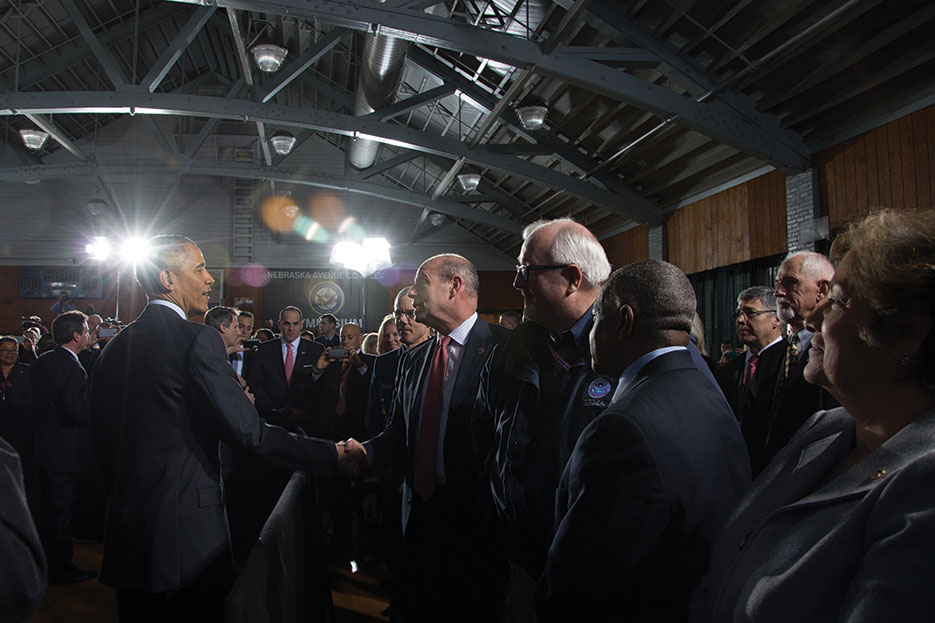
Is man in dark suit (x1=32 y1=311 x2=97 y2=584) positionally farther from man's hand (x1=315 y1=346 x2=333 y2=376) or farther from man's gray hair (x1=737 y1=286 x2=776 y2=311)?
man's gray hair (x1=737 y1=286 x2=776 y2=311)

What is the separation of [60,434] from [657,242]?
949 centimetres

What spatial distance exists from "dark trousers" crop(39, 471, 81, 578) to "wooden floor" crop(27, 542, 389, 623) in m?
0.18

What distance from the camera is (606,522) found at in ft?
3.66

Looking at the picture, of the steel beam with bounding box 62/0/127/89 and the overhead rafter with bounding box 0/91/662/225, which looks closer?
the steel beam with bounding box 62/0/127/89

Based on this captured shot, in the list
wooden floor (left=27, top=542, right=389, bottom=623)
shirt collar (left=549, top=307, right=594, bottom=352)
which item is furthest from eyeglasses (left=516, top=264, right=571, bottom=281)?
wooden floor (left=27, top=542, right=389, bottom=623)

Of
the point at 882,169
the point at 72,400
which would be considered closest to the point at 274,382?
the point at 72,400

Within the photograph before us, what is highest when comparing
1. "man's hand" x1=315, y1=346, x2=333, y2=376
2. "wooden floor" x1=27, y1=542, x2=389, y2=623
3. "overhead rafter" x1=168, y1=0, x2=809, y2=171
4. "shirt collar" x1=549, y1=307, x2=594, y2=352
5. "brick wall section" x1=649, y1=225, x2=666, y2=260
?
"overhead rafter" x1=168, y1=0, x2=809, y2=171

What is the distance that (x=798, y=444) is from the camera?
1120 millimetres

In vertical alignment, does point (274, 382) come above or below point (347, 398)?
above

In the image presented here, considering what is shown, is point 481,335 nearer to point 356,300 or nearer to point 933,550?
point 933,550

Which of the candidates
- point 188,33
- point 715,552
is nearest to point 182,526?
point 715,552

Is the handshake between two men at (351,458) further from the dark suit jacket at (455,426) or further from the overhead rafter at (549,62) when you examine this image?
the overhead rafter at (549,62)

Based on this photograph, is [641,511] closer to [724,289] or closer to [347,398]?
[347,398]

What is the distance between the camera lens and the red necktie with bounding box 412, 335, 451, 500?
243cm
